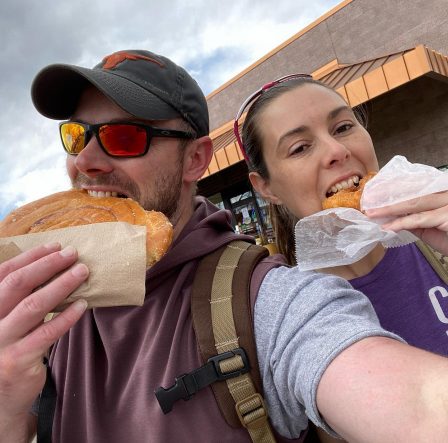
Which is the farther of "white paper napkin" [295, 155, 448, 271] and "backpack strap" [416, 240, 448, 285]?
"backpack strap" [416, 240, 448, 285]

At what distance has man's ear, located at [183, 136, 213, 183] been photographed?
2.04 meters

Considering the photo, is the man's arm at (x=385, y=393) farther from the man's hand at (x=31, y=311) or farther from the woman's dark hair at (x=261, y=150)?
the woman's dark hair at (x=261, y=150)

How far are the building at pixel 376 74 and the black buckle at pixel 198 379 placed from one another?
6092mm

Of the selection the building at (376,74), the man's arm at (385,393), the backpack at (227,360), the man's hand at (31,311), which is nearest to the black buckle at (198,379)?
the backpack at (227,360)

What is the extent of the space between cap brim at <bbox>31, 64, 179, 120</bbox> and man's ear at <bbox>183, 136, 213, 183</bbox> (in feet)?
0.69

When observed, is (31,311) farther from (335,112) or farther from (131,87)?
(335,112)

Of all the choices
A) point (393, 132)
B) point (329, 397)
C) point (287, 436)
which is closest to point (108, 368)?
point (287, 436)

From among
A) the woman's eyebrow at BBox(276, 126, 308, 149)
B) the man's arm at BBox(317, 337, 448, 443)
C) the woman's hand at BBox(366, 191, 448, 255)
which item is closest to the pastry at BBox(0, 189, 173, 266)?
the man's arm at BBox(317, 337, 448, 443)

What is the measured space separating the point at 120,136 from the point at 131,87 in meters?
0.23

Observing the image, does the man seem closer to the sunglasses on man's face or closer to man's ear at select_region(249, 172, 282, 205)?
the sunglasses on man's face

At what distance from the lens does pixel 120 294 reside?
1.27 metres

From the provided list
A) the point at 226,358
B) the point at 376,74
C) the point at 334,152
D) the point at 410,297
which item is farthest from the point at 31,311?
the point at 376,74

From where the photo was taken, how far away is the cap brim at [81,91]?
1.75m

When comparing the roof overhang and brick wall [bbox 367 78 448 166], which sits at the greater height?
the roof overhang
